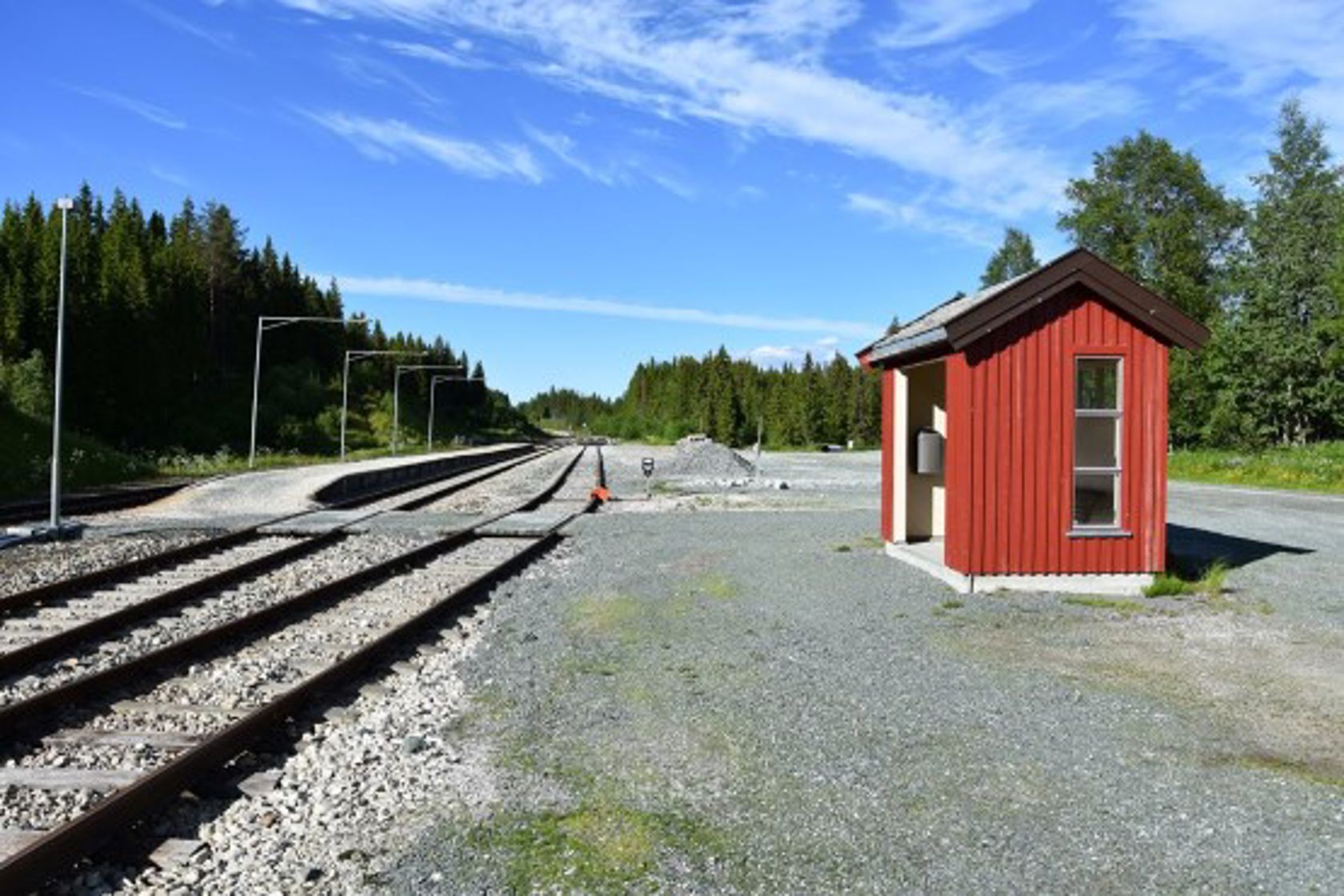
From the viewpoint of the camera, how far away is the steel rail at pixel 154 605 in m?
7.61

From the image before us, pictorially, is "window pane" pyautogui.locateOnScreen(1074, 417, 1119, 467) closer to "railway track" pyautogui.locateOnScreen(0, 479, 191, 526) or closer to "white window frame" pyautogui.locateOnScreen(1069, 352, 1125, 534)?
"white window frame" pyautogui.locateOnScreen(1069, 352, 1125, 534)

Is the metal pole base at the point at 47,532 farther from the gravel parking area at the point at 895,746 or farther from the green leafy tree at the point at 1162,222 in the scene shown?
the green leafy tree at the point at 1162,222

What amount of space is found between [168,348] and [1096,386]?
2513 inches

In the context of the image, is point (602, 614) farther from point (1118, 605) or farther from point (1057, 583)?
point (1118, 605)

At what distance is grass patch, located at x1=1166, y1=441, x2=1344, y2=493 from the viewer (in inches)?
1276

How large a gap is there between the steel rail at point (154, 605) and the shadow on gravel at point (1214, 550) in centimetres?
1174

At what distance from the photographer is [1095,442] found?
11641 millimetres

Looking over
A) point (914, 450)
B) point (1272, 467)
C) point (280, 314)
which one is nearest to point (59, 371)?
point (914, 450)

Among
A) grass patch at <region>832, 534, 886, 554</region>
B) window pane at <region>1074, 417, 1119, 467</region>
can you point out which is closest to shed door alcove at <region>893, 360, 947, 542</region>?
grass patch at <region>832, 534, 886, 554</region>

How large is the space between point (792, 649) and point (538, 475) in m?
35.3

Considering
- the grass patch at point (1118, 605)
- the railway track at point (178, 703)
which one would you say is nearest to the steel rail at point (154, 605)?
the railway track at point (178, 703)

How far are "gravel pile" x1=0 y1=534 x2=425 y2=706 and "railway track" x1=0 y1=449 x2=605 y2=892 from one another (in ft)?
0.25

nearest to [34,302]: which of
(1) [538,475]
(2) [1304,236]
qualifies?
(1) [538,475]

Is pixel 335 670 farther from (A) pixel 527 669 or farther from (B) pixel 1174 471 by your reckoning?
(B) pixel 1174 471
